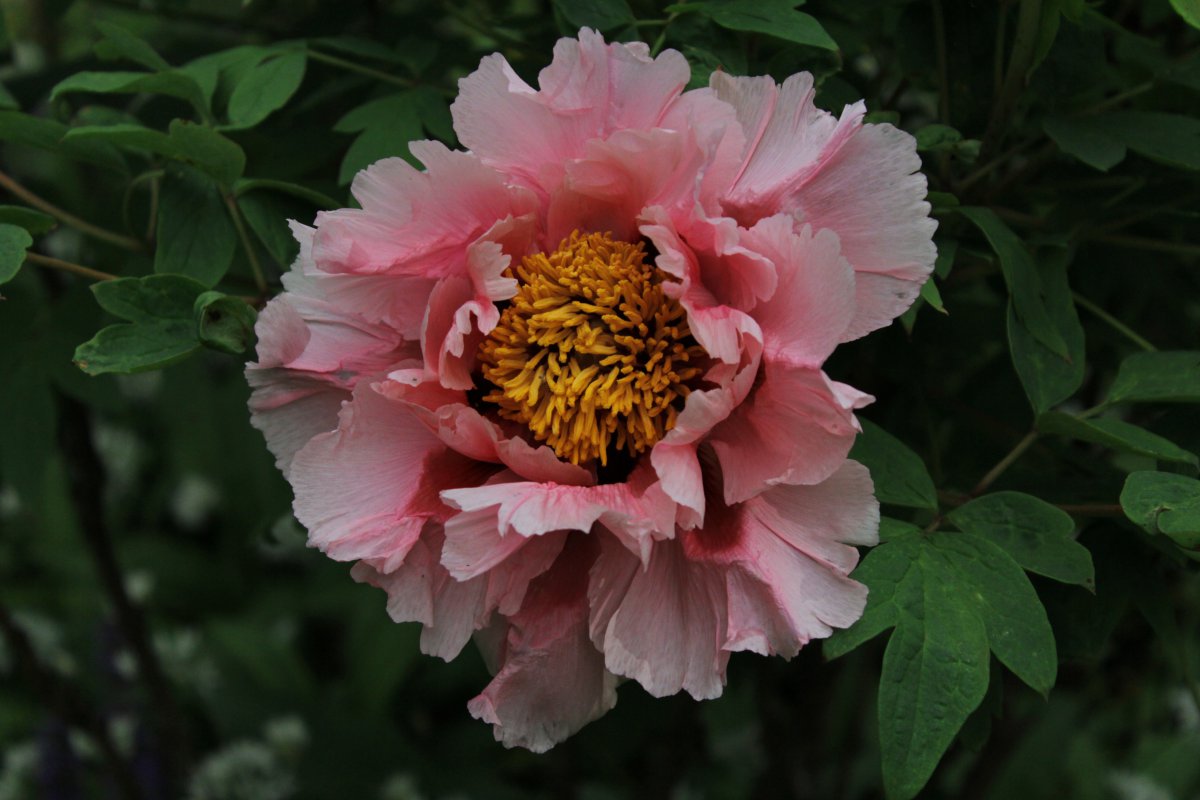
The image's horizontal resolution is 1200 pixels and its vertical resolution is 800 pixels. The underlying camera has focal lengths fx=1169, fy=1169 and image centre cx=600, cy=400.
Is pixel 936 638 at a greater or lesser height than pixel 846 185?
lesser

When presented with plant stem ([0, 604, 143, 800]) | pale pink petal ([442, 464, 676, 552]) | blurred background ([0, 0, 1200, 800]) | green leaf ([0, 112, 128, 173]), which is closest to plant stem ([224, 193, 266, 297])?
blurred background ([0, 0, 1200, 800])

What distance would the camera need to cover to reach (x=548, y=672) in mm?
759

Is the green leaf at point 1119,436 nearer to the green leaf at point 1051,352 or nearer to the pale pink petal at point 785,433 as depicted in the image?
the green leaf at point 1051,352

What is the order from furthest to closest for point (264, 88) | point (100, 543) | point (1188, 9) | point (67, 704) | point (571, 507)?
point (67, 704)
point (100, 543)
point (264, 88)
point (1188, 9)
point (571, 507)

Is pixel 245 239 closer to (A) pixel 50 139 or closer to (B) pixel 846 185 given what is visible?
(A) pixel 50 139

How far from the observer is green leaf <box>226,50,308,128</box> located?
0.96 m

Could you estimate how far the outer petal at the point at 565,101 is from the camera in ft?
2.41

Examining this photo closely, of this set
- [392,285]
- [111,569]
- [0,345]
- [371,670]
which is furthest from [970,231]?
[371,670]

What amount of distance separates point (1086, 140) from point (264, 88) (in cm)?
66

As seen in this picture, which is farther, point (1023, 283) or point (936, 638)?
point (1023, 283)

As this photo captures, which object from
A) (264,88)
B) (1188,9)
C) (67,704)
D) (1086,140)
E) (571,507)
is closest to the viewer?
(571,507)

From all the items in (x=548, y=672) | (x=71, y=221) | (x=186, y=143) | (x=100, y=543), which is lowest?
(x=100, y=543)

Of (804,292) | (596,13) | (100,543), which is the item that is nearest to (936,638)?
(804,292)

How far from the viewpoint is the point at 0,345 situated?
45.6 inches
